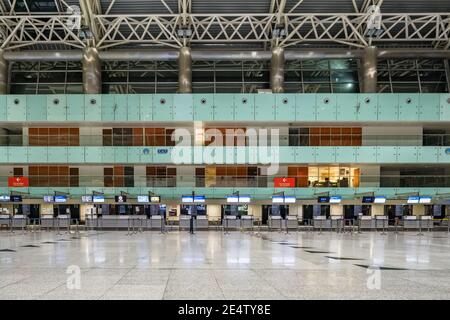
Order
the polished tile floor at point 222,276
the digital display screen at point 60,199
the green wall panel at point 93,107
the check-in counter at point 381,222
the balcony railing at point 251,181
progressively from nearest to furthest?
the polished tile floor at point 222,276, the check-in counter at point 381,222, the digital display screen at point 60,199, the green wall panel at point 93,107, the balcony railing at point 251,181

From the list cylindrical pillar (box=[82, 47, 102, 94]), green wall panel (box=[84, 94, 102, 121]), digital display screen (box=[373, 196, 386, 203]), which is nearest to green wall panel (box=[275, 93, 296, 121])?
digital display screen (box=[373, 196, 386, 203])

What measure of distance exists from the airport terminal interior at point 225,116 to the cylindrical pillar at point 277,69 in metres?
0.12

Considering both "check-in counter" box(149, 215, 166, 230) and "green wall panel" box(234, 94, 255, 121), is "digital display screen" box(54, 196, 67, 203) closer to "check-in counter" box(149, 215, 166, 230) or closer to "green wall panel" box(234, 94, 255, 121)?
"check-in counter" box(149, 215, 166, 230)

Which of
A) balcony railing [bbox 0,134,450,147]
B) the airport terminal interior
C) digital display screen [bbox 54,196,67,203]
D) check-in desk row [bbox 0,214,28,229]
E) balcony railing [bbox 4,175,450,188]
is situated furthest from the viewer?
balcony railing [bbox 0,134,450,147]

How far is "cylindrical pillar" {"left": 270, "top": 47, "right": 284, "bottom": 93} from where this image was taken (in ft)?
112

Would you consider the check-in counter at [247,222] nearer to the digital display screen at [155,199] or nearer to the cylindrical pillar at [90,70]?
the digital display screen at [155,199]

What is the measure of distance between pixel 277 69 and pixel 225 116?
6482 mm

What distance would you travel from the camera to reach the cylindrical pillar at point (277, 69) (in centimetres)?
3412

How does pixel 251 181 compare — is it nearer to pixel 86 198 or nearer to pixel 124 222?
pixel 124 222

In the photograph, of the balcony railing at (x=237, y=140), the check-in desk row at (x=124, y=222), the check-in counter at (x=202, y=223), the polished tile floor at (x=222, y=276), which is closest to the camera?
the polished tile floor at (x=222, y=276)

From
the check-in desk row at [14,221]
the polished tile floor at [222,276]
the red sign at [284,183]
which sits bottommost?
the check-in desk row at [14,221]

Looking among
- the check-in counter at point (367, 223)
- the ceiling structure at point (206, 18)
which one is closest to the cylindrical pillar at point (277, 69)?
the ceiling structure at point (206, 18)

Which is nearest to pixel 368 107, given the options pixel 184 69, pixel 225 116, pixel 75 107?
pixel 225 116

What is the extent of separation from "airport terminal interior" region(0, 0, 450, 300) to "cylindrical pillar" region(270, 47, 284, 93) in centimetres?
12
